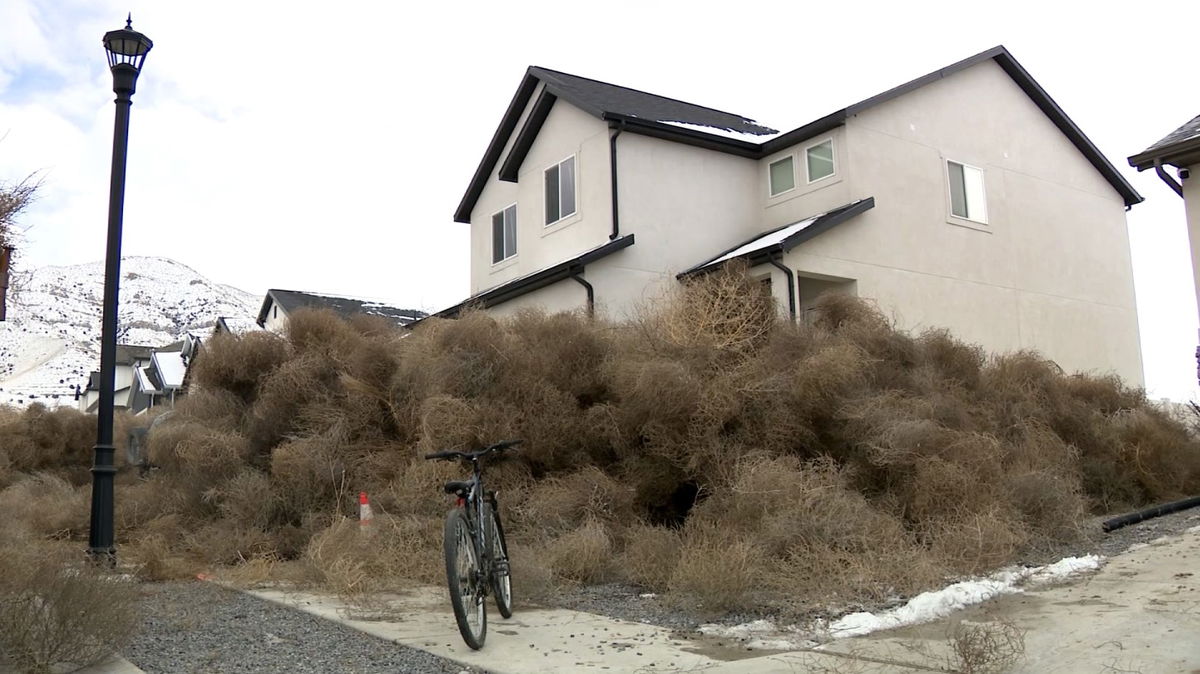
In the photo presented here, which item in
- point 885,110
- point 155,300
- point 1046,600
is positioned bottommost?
point 1046,600

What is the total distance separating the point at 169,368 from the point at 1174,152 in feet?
123

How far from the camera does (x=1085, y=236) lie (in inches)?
745

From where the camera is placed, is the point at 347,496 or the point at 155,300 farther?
the point at 155,300

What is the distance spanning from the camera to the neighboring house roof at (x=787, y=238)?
14.4 meters

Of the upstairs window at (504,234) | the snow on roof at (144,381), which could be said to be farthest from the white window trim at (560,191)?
the snow on roof at (144,381)

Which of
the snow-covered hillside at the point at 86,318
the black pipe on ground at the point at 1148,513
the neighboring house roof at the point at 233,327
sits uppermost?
the snow-covered hillside at the point at 86,318

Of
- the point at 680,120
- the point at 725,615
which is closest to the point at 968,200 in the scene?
the point at 680,120

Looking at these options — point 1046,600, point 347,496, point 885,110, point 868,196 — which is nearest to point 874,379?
point 1046,600

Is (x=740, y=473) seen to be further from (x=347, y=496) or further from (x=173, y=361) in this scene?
(x=173, y=361)

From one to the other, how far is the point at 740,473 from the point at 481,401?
2849mm

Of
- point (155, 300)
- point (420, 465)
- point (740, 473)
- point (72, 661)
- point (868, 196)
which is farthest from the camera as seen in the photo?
point (155, 300)

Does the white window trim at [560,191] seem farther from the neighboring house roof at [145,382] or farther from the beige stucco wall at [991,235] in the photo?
the neighboring house roof at [145,382]

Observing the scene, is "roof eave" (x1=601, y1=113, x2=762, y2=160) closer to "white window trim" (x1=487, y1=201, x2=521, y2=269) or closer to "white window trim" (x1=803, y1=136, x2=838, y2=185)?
"white window trim" (x1=803, y1=136, x2=838, y2=185)

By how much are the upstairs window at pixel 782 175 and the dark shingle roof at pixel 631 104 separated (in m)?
1.35
